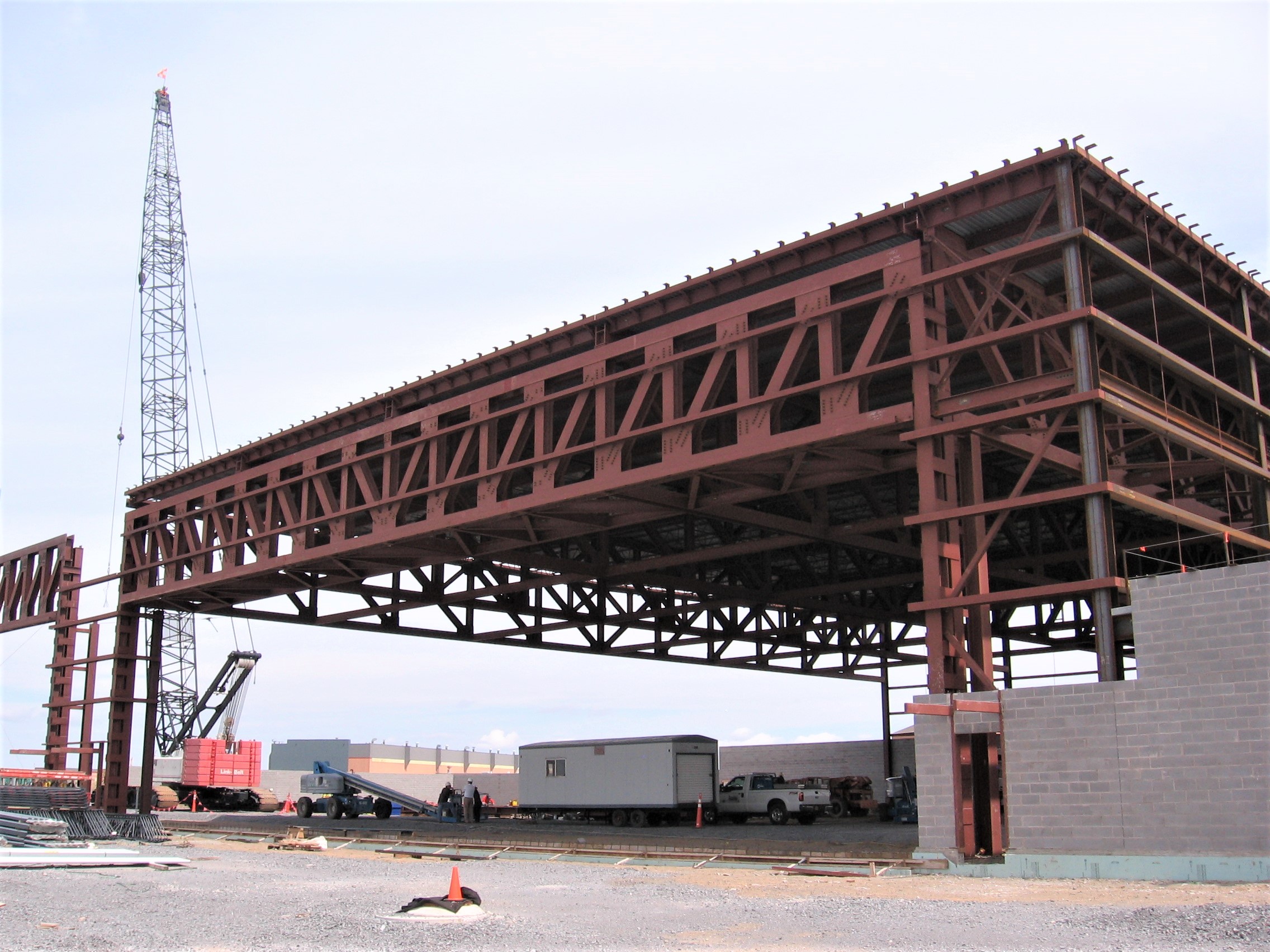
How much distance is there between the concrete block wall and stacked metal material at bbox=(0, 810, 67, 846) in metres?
27.5

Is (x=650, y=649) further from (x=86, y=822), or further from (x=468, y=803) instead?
(x=86, y=822)

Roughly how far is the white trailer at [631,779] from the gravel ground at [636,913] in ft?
55.1

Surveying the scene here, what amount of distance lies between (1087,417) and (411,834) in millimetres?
21450

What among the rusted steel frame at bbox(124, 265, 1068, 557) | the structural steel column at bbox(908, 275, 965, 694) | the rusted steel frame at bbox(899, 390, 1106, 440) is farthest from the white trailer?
the rusted steel frame at bbox(899, 390, 1106, 440)

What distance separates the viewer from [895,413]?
20.2 metres

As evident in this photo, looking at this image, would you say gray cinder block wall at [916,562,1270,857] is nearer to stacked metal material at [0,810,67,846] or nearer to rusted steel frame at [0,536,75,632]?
stacked metal material at [0,810,67,846]

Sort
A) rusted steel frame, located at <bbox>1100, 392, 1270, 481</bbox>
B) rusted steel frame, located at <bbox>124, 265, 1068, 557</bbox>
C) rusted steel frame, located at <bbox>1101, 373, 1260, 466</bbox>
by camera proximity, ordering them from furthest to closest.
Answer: rusted steel frame, located at <bbox>1101, 373, 1260, 466</bbox> → rusted steel frame, located at <bbox>124, 265, 1068, 557</bbox> → rusted steel frame, located at <bbox>1100, 392, 1270, 481</bbox>

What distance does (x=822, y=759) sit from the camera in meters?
50.2

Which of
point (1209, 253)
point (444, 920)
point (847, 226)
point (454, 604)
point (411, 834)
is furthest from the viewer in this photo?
point (454, 604)

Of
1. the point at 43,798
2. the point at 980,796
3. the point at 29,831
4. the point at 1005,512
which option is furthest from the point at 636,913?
the point at 43,798

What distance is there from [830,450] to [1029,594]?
5.10m

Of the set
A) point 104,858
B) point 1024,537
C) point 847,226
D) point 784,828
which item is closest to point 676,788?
point 784,828

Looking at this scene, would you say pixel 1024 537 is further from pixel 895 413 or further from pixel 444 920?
pixel 444 920

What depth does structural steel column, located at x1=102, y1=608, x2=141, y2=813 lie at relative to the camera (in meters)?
39.2
